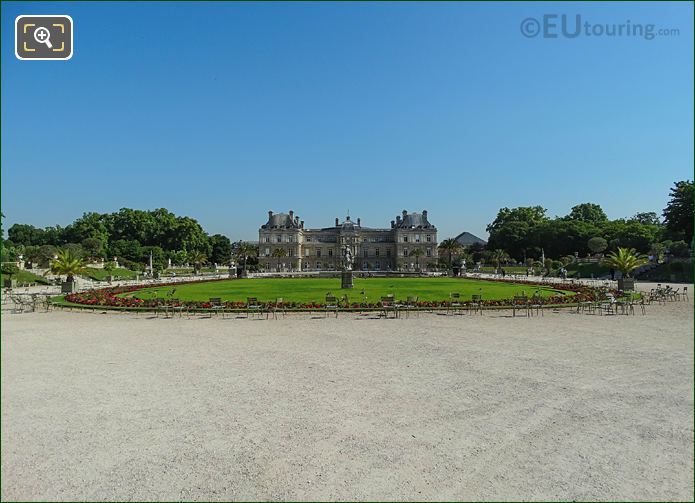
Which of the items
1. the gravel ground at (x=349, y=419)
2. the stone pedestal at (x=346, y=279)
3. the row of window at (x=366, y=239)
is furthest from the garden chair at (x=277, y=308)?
the row of window at (x=366, y=239)

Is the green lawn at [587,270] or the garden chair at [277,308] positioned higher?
the green lawn at [587,270]

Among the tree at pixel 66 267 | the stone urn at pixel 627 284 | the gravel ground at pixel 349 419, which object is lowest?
the gravel ground at pixel 349 419

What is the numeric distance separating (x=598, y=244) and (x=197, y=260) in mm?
53580

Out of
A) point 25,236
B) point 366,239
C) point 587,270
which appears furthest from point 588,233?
point 25,236

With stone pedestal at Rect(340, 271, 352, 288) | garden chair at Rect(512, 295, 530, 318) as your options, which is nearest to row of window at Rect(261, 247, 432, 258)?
stone pedestal at Rect(340, 271, 352, 288)

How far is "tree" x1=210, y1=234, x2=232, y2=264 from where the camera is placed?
3868 inches

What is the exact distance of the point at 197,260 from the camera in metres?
62.6

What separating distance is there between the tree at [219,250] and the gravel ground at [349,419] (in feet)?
284

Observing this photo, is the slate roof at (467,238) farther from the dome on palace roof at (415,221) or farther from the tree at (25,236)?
the tree at (25,236)

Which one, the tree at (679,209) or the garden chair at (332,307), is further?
the tree at (679,209)

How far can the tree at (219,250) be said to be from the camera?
98250 millimetres

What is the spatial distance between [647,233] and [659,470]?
68.4 metres

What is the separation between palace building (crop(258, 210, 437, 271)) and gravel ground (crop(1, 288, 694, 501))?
90.4 meters

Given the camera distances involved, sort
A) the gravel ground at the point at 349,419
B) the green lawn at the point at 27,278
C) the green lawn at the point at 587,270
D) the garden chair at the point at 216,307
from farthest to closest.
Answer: the green lawn at the point at 587,270 < the green lawn at the point at 27,278 < the garden chair at the point at 216,307 < the gravel ground at the point at 349,419
